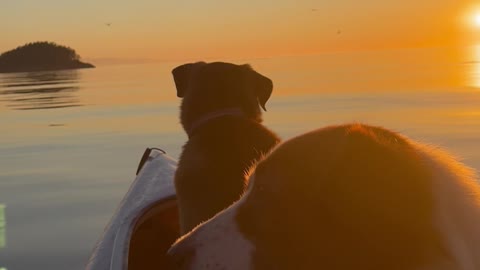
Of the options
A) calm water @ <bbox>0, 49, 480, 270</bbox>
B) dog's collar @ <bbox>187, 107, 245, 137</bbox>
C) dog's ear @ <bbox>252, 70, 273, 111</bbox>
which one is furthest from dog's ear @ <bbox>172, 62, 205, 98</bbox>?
calm water @ <bbox>0, 49, 480, 270</bbox>

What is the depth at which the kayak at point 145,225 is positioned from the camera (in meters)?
6.38

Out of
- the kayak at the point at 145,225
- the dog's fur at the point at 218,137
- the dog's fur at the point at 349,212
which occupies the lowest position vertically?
the kayak at the point at 145,225

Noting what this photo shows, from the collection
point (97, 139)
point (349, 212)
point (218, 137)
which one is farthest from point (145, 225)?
point (97, 139)

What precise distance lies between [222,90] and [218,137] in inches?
41.7

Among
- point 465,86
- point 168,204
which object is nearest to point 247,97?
point 168,204

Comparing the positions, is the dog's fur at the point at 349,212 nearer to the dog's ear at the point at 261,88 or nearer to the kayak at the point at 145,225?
the kayak at the point at 145,225

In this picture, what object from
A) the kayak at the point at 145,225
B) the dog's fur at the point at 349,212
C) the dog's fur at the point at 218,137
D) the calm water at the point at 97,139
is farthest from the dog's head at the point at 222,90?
the dog's fur at the point at 349,212

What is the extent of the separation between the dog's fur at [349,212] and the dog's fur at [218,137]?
2103 mm

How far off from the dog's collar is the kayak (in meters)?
0.80

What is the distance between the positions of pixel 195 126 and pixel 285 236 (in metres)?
3.31

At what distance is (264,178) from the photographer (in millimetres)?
3574

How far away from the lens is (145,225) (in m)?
7.36

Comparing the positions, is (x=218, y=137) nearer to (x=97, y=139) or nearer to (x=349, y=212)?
(x=349, y=212)

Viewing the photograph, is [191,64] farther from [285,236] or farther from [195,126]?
[285,236]
